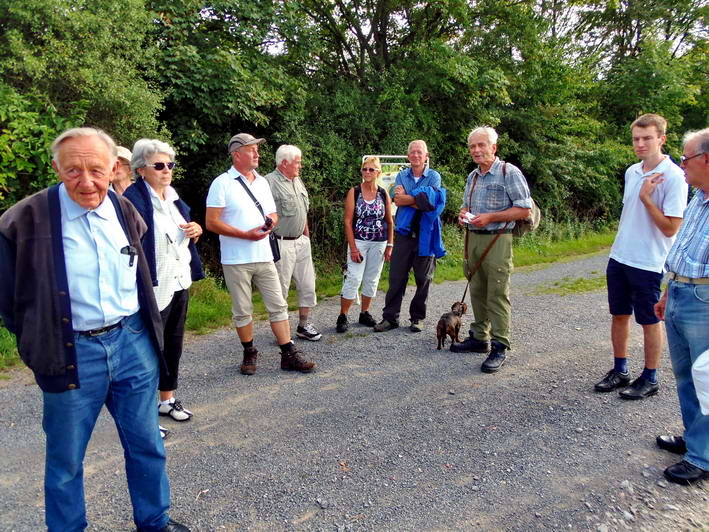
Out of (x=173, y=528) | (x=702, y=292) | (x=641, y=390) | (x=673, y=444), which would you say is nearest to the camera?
(x=173, y=528)

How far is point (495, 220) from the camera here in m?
4.69

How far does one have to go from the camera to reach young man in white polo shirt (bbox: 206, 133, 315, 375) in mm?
4324

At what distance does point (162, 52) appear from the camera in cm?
707

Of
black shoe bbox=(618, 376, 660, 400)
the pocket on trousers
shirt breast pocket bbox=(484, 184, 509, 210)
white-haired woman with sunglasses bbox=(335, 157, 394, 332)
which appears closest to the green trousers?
shirt breast pocket bbox=(484, 184, 509, 210)

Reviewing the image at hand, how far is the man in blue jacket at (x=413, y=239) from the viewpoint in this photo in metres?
5.75

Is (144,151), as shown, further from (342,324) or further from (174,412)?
(342,324)

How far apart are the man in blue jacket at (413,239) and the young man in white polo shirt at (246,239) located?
1.56 m

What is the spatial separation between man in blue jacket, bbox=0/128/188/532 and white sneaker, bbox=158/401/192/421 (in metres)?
1.27

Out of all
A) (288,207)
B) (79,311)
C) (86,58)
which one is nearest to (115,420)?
(79,311)

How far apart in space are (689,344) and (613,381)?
1.33 m

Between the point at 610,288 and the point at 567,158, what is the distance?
10.8 meters

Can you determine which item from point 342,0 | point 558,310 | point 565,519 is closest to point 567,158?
point 342,0

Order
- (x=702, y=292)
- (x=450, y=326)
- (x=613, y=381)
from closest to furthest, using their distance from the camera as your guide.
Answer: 1. (x=702, y=292)
2. (x=613, y=381)
3. (x=450, y=326)

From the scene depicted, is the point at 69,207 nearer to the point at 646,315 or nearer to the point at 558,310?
the point at 646,315
